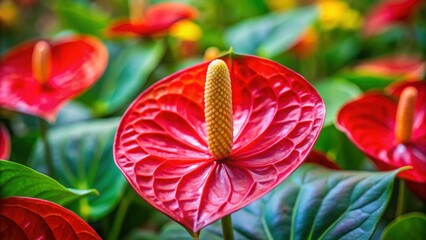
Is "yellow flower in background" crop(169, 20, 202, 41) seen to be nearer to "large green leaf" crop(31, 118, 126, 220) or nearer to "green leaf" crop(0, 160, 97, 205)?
"large green leaf" crop(31, 118, 126, 220)

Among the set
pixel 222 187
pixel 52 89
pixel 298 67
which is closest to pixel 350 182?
pixel 222 187

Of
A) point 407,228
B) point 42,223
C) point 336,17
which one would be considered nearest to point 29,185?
point 42,223

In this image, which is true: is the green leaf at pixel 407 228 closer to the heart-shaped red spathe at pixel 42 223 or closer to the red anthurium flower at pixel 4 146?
the heart-shaped red spathe at pixel 42 223

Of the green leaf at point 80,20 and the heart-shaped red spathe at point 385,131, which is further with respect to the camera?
the green leaf at point 80,20

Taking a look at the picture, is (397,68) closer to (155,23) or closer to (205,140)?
(155,23)

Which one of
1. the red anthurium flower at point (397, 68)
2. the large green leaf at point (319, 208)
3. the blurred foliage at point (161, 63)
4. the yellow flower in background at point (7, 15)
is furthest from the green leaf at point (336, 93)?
the yellow flower in background at point (7, 15)

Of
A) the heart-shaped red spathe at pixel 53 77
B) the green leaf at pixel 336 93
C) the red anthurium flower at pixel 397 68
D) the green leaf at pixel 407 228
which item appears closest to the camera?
the green leaf at pixel 407 228
